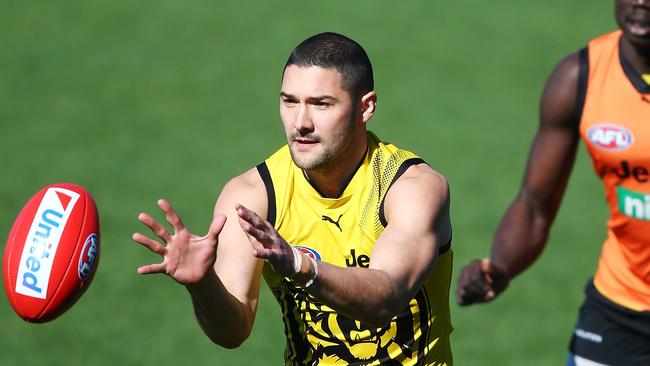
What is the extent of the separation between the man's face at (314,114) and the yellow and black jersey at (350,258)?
286mm

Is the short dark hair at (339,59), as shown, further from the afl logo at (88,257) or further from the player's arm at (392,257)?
the afl logo at (88,257)

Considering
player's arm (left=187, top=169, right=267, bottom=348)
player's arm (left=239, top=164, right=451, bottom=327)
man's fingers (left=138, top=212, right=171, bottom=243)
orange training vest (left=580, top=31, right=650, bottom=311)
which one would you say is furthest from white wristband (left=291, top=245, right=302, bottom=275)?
orange training vest (left=580, top=31, right=650, bottom=311)

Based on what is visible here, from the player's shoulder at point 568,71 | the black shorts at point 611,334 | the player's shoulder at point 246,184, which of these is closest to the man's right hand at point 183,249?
the player's shoulder at point 246,184

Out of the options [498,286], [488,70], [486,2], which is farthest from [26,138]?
[498,286]

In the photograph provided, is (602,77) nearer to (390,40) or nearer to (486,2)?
(390,40)

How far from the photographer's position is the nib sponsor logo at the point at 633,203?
254 inches

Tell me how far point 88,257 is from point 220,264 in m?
0.71

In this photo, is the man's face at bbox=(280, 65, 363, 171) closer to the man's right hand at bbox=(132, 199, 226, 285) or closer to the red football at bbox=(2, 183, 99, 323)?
the man's right hand at bbox=(132, 199, 226, 285)

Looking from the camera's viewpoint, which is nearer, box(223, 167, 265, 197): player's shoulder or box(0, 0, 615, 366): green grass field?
box(223, 167, 265, 197): player's shoulder

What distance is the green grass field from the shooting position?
10.8 metres

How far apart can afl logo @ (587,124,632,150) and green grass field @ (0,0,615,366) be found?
4120mm

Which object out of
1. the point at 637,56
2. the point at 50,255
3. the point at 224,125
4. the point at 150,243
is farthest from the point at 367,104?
the point at 224,125

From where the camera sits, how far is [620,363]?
6.65 metres

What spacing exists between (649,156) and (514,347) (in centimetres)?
448
